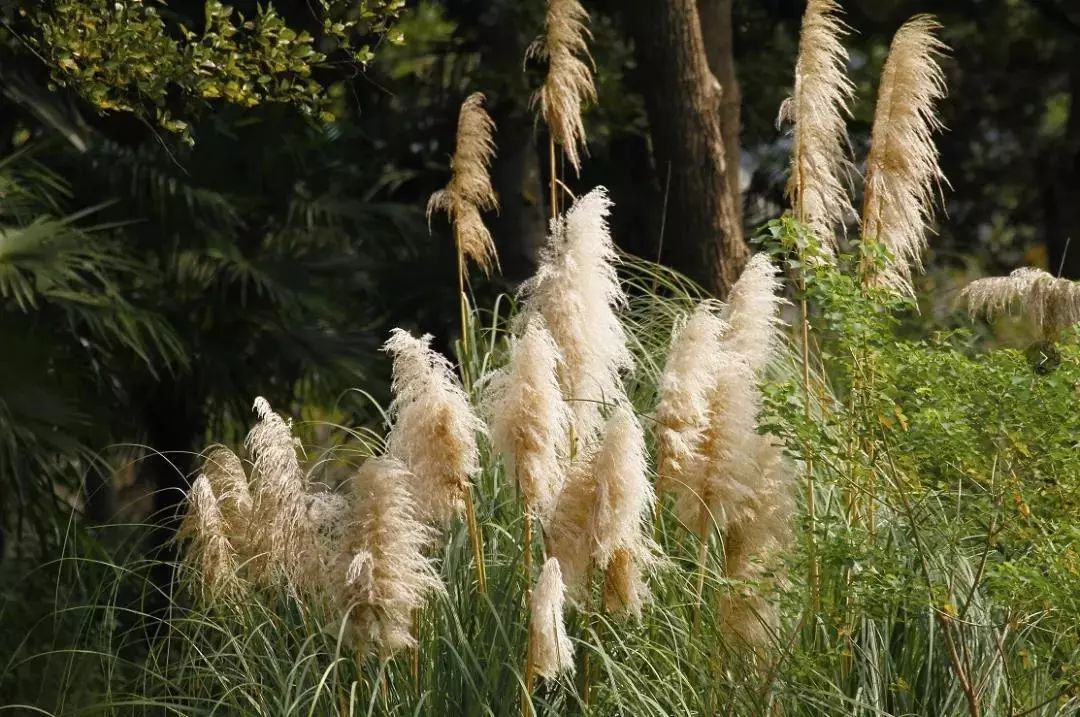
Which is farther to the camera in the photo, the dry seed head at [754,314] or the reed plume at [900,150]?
the reed plume at [900,150]

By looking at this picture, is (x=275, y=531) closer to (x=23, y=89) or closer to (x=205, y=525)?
(x=205, y=525)

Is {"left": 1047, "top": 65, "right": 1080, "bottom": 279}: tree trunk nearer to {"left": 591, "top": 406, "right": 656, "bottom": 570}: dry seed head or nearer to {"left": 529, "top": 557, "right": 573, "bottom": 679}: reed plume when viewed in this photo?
{"left": 591, "top": 406, "right": 656, "bottom": 570}: dry seed head

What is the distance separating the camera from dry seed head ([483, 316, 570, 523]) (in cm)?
389

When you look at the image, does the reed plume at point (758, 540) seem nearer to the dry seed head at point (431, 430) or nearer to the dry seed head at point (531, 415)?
the dry seed head at point (531, 415)

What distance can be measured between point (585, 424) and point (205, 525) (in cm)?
100

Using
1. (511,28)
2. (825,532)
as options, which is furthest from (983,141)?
(825,532)

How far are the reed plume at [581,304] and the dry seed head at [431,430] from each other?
1.05ft

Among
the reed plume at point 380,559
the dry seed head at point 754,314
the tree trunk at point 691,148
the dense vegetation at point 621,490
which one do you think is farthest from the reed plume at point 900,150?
the tree trunk at point 691,148

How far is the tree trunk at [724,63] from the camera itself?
9406mm

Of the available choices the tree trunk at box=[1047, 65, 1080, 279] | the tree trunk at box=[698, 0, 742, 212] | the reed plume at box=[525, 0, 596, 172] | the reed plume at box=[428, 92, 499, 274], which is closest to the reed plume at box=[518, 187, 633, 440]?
the reed plume at box=[428, 92, 499, 274]

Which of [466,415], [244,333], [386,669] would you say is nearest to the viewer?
[466,415]

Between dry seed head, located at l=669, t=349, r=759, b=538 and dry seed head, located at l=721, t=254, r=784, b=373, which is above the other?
dry seed head, located at l=721, t=254, r=784, b=373

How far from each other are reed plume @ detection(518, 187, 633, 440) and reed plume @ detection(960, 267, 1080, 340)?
1.02 m

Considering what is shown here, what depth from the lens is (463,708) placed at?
4.31m
